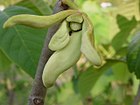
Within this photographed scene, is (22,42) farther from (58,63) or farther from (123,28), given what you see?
(123,28)

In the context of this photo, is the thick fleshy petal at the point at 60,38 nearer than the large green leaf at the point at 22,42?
Yes

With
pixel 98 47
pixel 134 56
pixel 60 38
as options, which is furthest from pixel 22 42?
pixel 98 47

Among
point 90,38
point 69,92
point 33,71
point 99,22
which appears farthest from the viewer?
point 69,92

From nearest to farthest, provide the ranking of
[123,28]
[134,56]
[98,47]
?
[134,56]
[123,28]
[98,47]

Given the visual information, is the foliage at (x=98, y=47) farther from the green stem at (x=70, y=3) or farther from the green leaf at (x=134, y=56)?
the green stem at (x=70, y=3)

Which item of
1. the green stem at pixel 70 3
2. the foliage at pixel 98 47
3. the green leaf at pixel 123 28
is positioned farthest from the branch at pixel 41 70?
the green leaf at pixel 123 28

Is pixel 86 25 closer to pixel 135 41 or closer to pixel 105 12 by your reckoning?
pixel 135 41

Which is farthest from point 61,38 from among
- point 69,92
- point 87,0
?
point 69,92

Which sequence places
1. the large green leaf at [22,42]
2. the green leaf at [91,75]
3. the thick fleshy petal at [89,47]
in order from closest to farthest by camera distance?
the thick fleshy petal at [89,47]
the large green leaf at [22,42]
the green leaf at [91,75]
